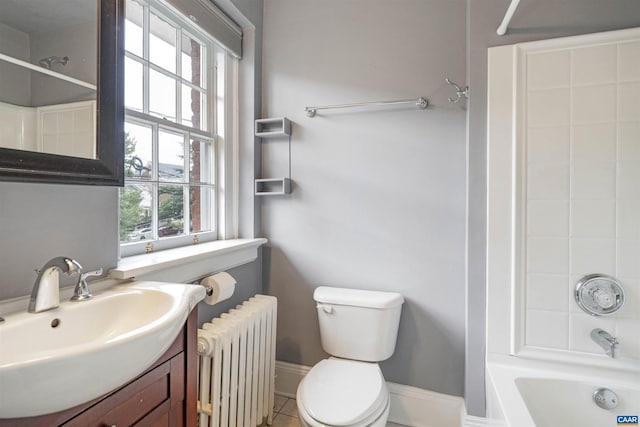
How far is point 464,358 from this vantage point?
1.63 meters

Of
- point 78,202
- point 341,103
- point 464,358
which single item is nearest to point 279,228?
point 341,103

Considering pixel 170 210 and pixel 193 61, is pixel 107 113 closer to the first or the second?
pixel 170 210

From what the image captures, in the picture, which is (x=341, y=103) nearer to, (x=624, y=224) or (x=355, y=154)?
(x=355, y=154)

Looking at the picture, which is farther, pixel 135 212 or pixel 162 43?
pixel 162 43

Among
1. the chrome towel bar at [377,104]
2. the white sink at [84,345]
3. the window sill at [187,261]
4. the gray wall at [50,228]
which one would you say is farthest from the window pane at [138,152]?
the chrome towel bar at [377,104]

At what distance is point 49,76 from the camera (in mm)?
913

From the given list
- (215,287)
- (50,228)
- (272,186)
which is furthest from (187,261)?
(272,186)

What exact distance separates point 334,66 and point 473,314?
1547 millimetres

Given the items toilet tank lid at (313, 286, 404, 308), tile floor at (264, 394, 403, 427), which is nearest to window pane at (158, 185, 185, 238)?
toilet tank lid at (313, 286, 404, 308)

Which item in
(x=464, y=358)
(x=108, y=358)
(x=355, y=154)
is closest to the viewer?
(x=108, y=358)

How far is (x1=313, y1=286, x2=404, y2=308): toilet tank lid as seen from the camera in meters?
1.58

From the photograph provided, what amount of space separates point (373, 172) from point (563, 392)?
1308mm

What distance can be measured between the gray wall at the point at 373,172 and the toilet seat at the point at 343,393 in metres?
0.38

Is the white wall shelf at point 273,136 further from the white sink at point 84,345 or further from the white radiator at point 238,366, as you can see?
the white sink at point 84,345
